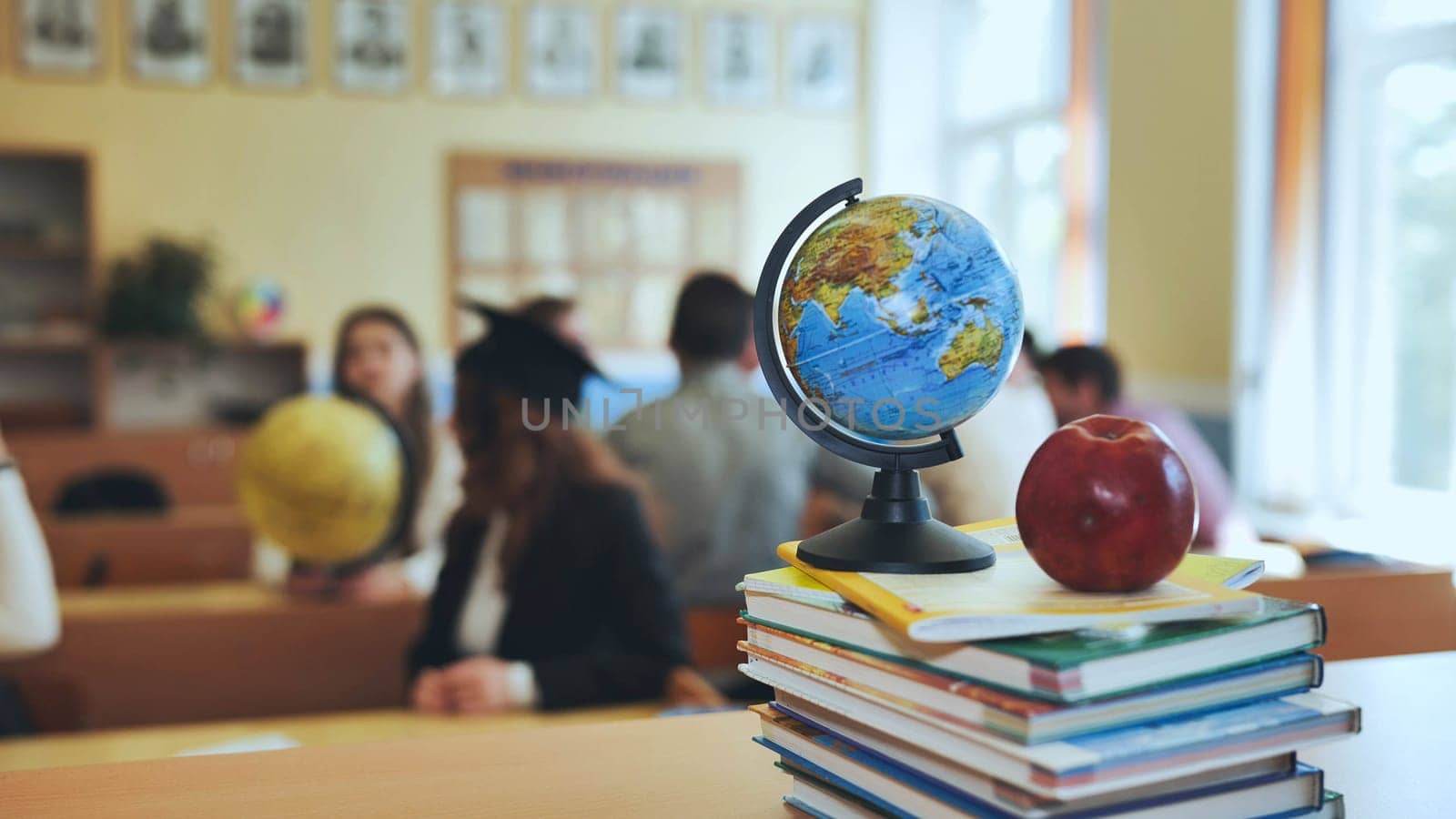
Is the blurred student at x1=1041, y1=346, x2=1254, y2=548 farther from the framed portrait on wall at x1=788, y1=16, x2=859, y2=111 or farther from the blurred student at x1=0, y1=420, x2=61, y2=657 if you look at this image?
the framed portrait on wall at x1=788, y1=16, x2=859, y2=111

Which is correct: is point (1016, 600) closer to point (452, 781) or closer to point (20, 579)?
point (452, 781)

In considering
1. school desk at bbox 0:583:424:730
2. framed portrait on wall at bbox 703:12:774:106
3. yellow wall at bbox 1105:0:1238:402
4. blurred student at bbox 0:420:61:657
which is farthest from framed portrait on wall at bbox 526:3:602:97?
blurred student at bbox 0:420:61:657

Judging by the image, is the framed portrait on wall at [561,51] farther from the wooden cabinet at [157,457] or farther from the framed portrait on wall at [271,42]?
the wooden cabinet at [157,457]

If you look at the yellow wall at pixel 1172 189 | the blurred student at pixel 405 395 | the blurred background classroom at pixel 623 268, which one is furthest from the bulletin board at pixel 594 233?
the blurred student at pixel 405 395

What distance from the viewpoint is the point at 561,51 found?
7.40m

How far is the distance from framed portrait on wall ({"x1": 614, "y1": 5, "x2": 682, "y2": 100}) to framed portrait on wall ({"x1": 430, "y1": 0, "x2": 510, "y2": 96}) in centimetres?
71

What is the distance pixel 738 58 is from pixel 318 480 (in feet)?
18.3

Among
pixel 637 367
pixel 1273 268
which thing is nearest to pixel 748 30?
pixel 637 367

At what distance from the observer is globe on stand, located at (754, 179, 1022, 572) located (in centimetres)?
88

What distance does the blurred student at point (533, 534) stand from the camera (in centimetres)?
250

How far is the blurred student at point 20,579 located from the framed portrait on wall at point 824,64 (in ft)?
20.2

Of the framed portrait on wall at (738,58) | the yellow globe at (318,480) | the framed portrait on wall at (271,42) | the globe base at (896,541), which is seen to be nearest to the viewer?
the globe base at (896,541)

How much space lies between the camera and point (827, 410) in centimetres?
93

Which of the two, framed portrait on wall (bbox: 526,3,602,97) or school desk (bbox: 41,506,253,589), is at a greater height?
framed portrait on wall (bbox: 526,3,602,97)
